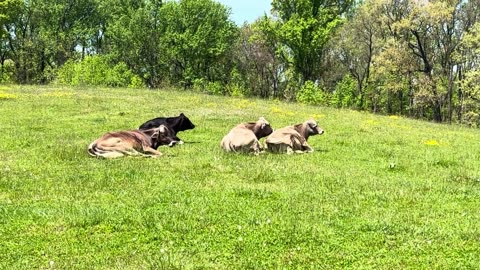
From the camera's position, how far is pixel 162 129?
1783cm

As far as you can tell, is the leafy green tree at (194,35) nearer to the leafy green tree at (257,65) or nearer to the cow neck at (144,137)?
the leafy green tree at (257,65)

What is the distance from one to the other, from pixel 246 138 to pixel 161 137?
11.2 ft

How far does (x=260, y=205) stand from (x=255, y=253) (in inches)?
101

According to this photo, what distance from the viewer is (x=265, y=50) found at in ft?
279

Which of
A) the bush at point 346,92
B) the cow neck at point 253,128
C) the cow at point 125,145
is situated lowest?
the cow at point 125,145

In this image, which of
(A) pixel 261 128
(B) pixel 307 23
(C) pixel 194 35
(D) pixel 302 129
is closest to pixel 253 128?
(A) pixel 261 128

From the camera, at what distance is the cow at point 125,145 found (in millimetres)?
15305

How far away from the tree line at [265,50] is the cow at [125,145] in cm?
4465

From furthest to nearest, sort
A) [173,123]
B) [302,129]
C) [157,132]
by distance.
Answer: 1. [173,123]
2. [302,129]
3. [157,132]

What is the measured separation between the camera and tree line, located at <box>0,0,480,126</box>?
61.1 meters

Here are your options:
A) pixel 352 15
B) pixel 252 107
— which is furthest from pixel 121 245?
pixel 352 15

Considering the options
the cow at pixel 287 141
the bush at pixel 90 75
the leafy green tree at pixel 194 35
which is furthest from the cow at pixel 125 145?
the leafy green tree at pixel 194 35

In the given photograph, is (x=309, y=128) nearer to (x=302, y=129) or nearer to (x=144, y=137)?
(x=302, y=129)

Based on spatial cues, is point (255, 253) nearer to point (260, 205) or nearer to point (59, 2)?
point (260, 205)
